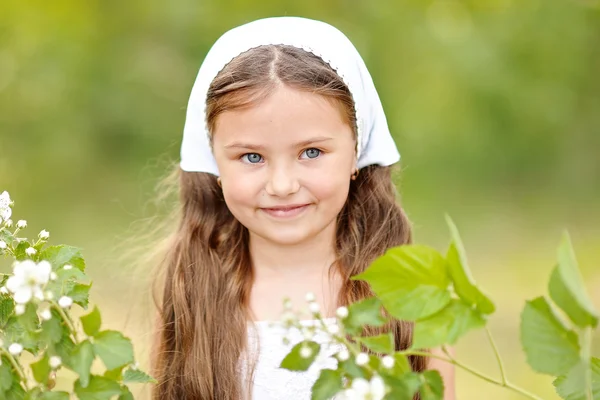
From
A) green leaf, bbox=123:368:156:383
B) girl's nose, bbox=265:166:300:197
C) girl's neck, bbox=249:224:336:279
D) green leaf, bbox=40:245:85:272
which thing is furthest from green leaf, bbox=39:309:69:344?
girl's neck, bbox=249:224:336:279

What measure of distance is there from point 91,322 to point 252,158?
858mm

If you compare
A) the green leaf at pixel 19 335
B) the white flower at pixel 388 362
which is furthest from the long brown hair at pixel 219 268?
the white flower at pixel 388 362

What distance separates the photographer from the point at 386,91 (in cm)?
659

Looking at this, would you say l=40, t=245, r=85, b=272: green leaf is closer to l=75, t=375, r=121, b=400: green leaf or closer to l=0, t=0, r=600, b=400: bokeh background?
l=75, t=375, r=121, b=400: green leaf

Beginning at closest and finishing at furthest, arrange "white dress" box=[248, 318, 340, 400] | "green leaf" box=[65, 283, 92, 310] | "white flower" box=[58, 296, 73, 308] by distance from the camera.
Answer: "white flower" box=[58, 296, 73, 308], "green leaf" box=[65, 283, 92, 310], "white dress" box=[248, 318, 340, 400]

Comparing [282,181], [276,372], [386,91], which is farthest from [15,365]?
[386,91]

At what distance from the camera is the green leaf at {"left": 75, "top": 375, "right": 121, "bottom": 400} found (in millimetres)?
1096

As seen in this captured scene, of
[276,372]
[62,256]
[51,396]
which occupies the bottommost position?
[51,396]

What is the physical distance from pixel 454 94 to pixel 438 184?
2.30 feet

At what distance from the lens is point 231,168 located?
1.93 m

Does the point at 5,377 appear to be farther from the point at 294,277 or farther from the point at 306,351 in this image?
the point at 294,277

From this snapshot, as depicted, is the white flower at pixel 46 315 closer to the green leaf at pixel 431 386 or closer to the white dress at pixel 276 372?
the green leaf at pixel 431 386

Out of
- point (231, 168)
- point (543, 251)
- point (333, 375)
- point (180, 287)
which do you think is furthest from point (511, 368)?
point (333, 375)

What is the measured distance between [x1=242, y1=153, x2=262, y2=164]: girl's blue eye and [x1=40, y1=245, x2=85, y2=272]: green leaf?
61cm
